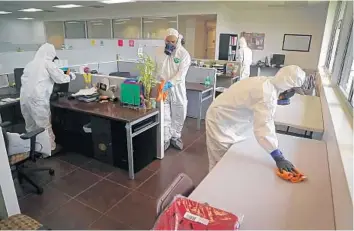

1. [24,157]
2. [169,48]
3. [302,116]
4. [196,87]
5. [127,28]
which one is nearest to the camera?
[24,157]

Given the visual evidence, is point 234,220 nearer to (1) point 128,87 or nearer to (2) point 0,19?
(1) point 128,87

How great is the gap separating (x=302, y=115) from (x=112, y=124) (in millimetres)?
2034

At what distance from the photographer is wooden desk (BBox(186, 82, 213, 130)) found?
407cm

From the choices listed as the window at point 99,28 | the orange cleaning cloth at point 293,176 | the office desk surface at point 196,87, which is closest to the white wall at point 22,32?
the window at point 99,28

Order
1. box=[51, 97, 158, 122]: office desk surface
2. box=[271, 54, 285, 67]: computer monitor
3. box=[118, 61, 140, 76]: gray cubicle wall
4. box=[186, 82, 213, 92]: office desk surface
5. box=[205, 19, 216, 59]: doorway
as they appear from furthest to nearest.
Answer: box=[205, 19, 216, 59]: doorway, box=[271, 54, 285, 67]: computer monitor, box=[118, 61, 140, 76]: gray cubicle wall, box=[186, 82, 213, 92]: office desk surface, box=[51, 97, 158, 122]: office desk surface

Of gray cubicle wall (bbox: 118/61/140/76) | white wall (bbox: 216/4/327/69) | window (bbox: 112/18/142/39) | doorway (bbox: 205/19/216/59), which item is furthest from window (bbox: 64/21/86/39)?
white wall (bbox: 216/4/327/69)

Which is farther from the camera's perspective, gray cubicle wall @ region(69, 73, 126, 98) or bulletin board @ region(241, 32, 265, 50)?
bulletin board @ region(241, 32, 265, 50)

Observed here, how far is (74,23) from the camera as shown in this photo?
9.66 meters

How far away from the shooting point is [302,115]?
2.45 meters

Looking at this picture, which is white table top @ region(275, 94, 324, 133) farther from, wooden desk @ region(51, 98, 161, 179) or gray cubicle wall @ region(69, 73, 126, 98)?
gray cubicle wall @ region(69, 73, 126, 98)

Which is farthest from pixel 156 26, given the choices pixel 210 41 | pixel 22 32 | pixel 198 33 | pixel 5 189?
pixel 22 32

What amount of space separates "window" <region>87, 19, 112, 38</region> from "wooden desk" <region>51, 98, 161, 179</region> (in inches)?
254

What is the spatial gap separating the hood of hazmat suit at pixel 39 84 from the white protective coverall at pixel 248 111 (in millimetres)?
2060

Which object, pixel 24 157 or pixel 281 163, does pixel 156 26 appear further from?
pixel 281 163
